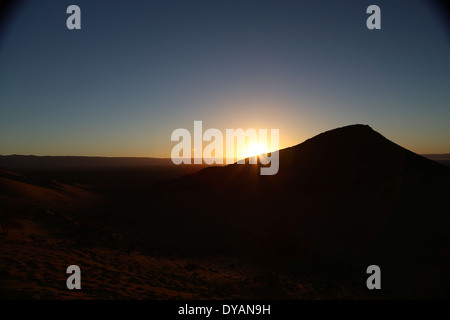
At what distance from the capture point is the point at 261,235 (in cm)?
1561

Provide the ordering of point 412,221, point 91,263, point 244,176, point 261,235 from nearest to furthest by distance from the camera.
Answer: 1. point 91,263
2. point 261,235
3. point 412,221
4. point 244,176

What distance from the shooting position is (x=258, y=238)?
1519 centimetres

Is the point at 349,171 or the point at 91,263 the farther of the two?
the point at 349,171

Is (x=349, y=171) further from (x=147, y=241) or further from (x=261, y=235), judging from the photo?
(x=147, y=241)

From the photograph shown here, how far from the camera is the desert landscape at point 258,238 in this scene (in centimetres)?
882

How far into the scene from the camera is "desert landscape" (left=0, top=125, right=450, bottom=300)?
8.82 m

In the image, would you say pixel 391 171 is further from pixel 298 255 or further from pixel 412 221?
pixel 298 255

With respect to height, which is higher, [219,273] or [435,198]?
[435,198]

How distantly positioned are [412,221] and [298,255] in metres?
10.5

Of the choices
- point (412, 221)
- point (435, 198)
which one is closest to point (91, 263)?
point (412, 221)

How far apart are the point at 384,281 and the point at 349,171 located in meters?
17.9
